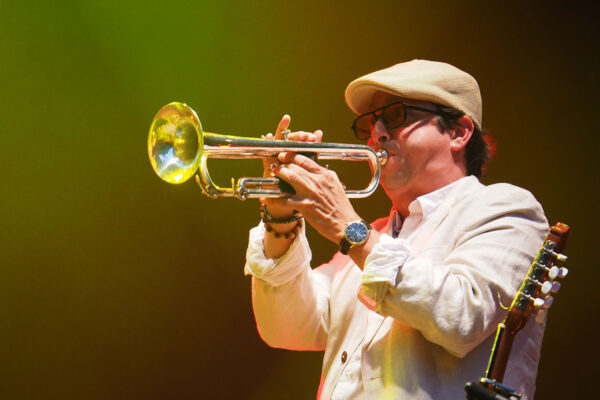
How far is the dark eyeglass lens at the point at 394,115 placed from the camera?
6.78 ft

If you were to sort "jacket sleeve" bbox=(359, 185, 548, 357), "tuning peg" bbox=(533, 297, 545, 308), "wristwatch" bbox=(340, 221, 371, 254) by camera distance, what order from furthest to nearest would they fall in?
"wristwatch" bbox=(340, 221, 371, 254) → "jacket sleeve" bbox=(359, 185, 548, 357) → "tuning peg" bbox=(533, 297, 545, 308)

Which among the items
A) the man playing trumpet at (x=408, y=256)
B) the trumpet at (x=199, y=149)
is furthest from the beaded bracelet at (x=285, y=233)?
the trumpet at (x=199, y=149)

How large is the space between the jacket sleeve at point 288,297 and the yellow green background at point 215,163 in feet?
2.58

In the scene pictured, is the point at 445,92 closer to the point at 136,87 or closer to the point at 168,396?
the point at 136,87

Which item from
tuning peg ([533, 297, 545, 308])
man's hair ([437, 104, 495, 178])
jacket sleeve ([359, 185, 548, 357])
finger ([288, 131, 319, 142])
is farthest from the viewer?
man's hair ([437, 104, 495, 178])

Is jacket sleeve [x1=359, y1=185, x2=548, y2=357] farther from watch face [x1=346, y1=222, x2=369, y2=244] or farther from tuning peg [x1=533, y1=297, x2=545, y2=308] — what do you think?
tuning peg [x1=533, y1=297, x2=545, y2=308]

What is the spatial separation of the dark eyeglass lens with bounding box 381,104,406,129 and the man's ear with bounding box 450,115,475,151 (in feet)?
0.65

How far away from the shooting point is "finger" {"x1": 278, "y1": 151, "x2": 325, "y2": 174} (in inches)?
69.5

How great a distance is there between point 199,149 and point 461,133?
0.99 meters

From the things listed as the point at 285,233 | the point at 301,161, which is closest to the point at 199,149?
the point at 301,161

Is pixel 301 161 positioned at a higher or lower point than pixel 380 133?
lower

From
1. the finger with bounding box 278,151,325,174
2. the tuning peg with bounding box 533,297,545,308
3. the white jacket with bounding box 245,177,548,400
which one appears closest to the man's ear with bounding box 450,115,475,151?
the white jacket with bounding box 245,177,548,400

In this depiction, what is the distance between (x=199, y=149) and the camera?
1742 millimetres

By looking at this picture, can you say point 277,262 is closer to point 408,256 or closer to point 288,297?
point 288,297
